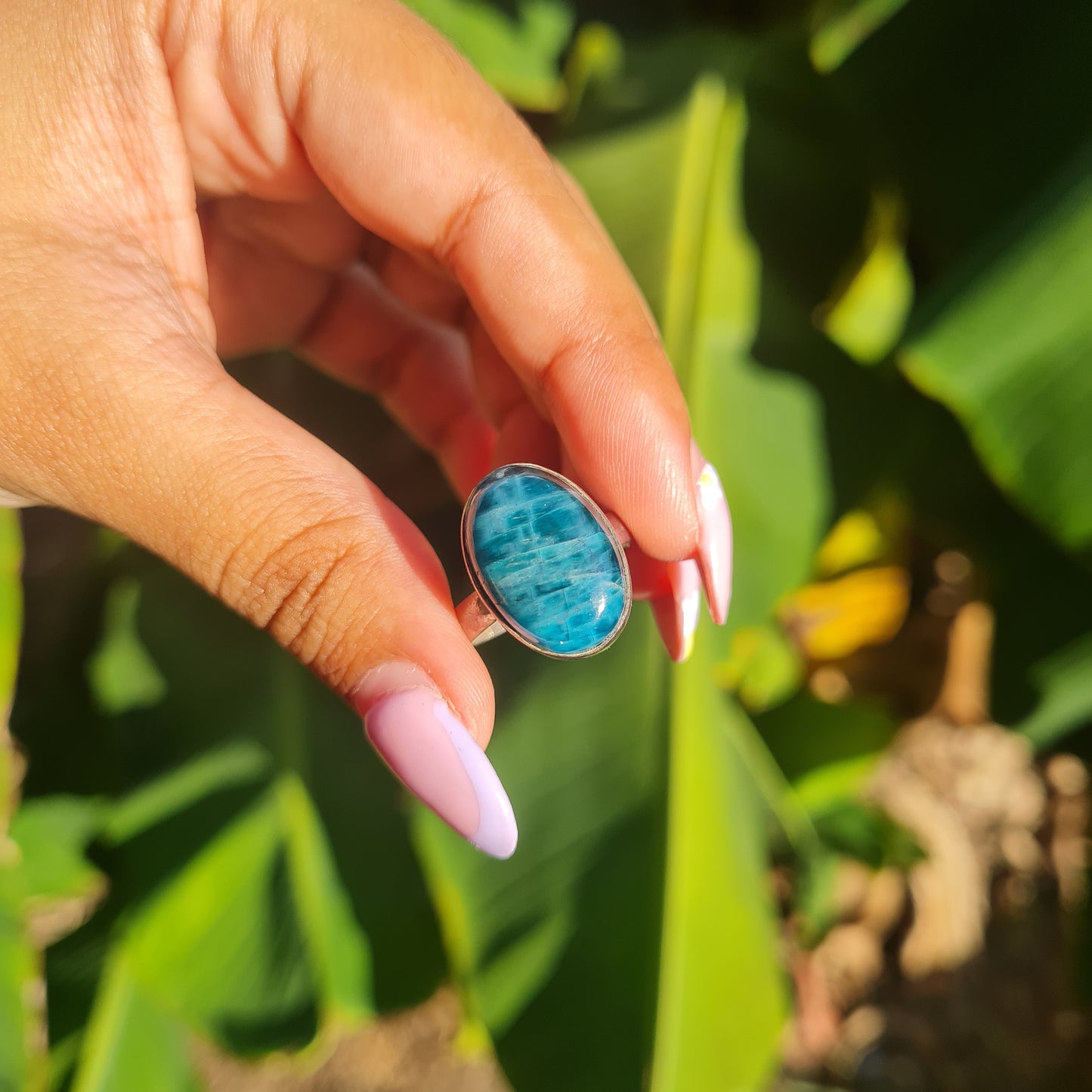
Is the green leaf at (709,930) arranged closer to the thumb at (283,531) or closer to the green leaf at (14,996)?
the thumb at (283,531)

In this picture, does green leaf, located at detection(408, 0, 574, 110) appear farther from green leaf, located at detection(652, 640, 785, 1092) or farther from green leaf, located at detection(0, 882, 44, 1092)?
green leaf, located at detection(0, 882, 44, 1092)

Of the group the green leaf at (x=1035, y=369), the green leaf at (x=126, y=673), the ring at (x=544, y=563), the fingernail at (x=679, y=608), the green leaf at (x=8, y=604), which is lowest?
the green leaf at (x=126, y=673)

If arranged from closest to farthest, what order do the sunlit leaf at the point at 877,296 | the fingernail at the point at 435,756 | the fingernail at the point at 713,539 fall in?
1. the fingernail at the point at 435,756
2. the fingernail at the point at 713,539
3. the sunlit leaf at the point at 877,296

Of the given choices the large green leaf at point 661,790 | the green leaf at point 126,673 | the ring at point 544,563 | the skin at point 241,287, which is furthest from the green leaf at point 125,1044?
the ring at point 544,563

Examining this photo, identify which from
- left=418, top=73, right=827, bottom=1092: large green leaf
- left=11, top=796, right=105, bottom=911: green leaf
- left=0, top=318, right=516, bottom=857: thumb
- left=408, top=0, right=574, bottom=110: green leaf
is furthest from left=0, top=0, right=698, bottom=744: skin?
left=11, top=796, right=105, bottom=911: green leaf

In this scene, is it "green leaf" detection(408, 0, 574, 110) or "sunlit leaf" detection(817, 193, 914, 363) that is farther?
"sunlit leaf" detection(817, 193, 914, 363)

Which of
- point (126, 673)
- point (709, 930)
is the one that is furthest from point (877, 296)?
point (126, 673)
